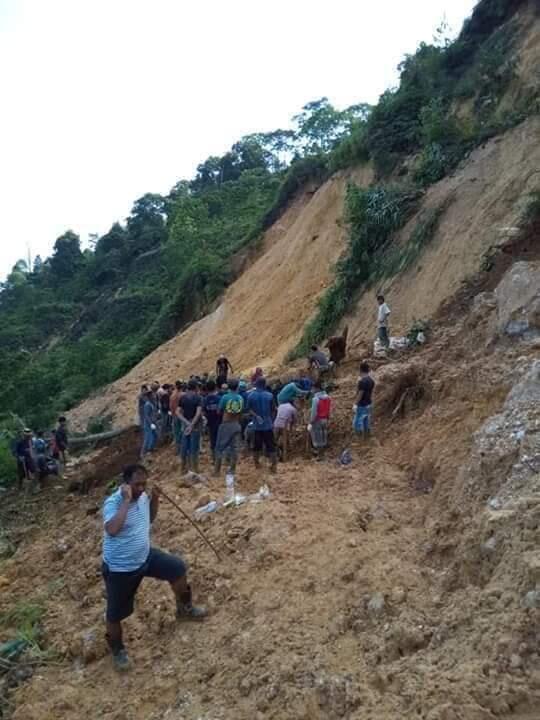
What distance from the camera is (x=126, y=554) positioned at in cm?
535

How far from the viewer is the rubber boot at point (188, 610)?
231 inches

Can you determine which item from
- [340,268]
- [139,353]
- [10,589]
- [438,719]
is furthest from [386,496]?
[139,353]

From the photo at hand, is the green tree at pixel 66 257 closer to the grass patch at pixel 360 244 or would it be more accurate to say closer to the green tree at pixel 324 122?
the green tree at pixel 324 122

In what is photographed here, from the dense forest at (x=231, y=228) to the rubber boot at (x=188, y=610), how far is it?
10.9 m

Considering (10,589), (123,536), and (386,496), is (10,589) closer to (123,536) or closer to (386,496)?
(123,536)

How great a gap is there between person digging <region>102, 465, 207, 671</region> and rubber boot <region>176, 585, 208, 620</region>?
330 millimetres

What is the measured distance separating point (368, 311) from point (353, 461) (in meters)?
6.74

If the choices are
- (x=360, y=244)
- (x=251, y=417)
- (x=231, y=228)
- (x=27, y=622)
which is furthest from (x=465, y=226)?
(x=231, y=228)

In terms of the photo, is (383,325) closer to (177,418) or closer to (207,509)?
(177,418)

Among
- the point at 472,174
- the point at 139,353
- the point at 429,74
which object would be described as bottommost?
the point at 139,353

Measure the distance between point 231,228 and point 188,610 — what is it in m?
33.2

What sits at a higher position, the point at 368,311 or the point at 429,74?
the point at 429,74

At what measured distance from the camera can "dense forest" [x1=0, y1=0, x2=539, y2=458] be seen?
1717 cm

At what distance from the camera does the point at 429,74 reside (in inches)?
812
